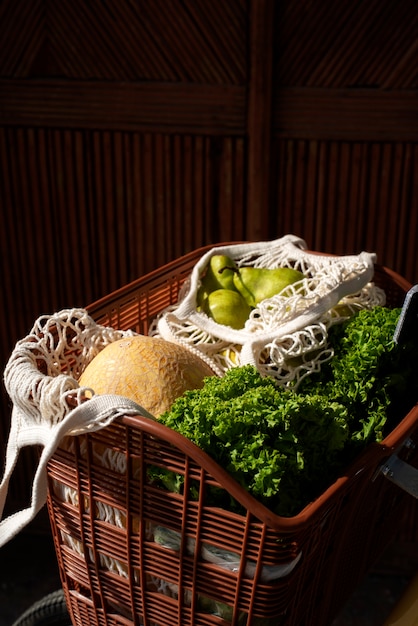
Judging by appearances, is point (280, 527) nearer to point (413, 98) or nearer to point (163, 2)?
point (413, 98)

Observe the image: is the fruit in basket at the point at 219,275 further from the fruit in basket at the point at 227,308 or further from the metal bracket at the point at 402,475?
the metal bracket at the point at 402,475

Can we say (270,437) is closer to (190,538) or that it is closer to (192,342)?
(190,538)

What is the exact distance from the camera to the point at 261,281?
1.67 meters

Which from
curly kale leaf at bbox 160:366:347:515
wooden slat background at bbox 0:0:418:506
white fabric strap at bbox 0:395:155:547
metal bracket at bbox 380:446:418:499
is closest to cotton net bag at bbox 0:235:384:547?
white fabric strap at bbox 0:395:155:547

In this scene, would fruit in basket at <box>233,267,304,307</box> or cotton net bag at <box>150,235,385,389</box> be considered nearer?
cotton net bag at <box>150,235,385,389</box>

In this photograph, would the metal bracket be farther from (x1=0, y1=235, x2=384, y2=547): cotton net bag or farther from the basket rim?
(x1=0, y1=235, x2=384, y2=547): cotton net bag

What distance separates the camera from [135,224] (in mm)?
2600

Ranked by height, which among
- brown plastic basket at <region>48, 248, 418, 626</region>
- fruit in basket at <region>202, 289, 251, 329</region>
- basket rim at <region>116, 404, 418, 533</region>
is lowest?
brown plastic basket at <region>48, 248, 418, 626</region>

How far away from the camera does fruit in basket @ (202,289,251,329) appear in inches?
62.9

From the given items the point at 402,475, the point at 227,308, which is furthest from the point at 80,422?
the point at 227,308

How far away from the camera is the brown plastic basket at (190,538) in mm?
987

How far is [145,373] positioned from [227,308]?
0.37 meters

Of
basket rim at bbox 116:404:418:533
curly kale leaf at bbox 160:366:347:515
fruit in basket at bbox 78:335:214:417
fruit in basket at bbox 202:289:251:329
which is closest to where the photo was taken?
basket rim at bbox 116:404:418:533

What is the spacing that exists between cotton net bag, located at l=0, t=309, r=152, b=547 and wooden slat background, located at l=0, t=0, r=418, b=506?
1.13 m
